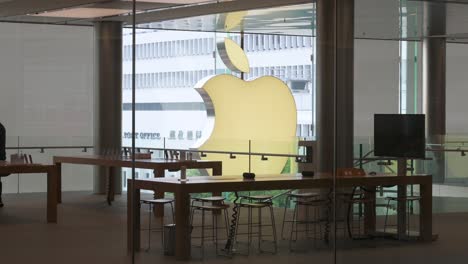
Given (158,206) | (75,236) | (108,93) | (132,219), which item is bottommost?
(75,236)

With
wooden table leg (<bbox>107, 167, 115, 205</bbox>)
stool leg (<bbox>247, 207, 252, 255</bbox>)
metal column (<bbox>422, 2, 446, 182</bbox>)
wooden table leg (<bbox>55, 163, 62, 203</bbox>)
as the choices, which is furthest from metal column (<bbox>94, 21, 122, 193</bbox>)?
metal column (<bbox>422, 2, 446, 182</bbox>)

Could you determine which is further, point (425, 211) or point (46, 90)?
point (425, 211)

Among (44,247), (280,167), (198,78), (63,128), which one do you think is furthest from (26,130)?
(280,167)

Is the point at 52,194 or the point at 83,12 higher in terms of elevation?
the point at 83,12

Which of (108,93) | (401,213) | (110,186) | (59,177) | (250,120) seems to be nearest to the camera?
(59,177)

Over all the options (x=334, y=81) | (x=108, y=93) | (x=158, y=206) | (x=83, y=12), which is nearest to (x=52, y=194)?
(x=158, y=206)

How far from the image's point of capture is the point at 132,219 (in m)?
7.14

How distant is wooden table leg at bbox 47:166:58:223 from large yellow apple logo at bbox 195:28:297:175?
1.15 m

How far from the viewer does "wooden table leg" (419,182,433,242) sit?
7371mm

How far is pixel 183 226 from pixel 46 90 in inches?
60.9

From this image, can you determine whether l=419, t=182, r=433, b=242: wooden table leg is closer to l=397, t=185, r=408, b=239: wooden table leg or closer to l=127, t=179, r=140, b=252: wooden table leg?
l=397, t=185, r=408, b=239: wooden table leg

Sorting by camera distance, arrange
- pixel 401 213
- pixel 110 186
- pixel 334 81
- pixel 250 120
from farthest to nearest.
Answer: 1. pixel 334 81
2. pixel 401 213
3. pixel 110 186
4. pixel 250 120

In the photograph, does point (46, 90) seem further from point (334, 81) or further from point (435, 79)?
point (435, 79)

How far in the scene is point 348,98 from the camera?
7.58m
